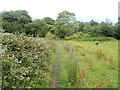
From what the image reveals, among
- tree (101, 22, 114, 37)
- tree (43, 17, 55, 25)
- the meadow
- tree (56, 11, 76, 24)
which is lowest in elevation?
the meadow

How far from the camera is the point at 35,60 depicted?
525cm

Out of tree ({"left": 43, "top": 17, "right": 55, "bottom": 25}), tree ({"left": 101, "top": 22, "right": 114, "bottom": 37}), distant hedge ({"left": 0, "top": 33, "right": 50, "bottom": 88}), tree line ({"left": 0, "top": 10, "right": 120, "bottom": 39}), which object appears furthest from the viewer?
tree ({"left": 43, "top": 17, "right": 55, "bottom": 25})

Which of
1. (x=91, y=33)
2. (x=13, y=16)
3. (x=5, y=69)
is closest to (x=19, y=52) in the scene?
(x=5, y=69)

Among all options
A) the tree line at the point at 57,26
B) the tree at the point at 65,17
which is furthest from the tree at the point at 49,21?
the tree at the point at 65,17

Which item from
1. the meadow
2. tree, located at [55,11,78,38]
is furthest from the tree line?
the meadow

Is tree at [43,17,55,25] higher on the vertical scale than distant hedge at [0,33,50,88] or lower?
higher

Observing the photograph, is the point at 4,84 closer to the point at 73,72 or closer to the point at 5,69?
the point at 5,69

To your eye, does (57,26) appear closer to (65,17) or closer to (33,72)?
(65,17)

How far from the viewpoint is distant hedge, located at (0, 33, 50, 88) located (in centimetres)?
353

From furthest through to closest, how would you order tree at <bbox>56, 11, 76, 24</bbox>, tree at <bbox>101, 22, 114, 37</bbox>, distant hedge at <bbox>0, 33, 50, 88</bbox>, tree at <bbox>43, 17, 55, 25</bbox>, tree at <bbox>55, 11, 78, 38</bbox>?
tree at <bbox>56, 11, 76, 24</bbox> → tree at <bbox>43, 17, 55, 25</bbox> → tree at <bbox>55, 11, 78, 38</bbox> → tree at <bbox>101, 22, 114, 37</bbox> → distant hedge at <bbox>0, 33, 50, 88</bbox>

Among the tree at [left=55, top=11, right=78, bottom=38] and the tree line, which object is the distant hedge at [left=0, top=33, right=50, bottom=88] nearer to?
the tree line

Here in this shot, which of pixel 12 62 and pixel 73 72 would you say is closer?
pixel 12 62

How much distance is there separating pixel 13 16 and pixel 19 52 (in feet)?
59.5

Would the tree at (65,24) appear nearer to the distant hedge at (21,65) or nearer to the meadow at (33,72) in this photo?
the meadow at (33,72)
